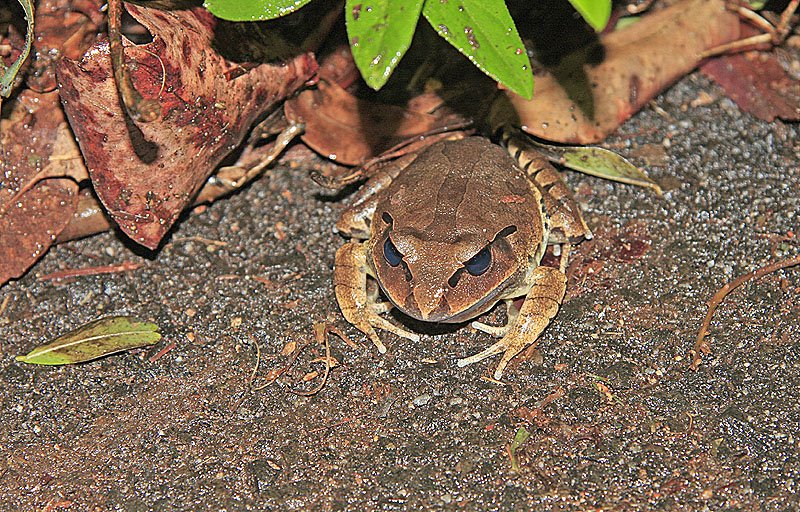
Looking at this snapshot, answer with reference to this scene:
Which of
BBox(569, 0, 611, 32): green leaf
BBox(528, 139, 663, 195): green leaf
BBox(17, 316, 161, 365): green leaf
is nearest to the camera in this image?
BBox(569, 0, 611, 32): green leaf

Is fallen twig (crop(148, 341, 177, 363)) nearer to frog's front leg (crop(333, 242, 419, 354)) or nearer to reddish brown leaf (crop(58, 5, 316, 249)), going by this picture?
reddish brown leaf (crop(58, 5, 316, 249))

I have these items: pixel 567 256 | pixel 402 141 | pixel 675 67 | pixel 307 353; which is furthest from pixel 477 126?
pixel 307 353

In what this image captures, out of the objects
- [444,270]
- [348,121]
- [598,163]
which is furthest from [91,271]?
[598,163]

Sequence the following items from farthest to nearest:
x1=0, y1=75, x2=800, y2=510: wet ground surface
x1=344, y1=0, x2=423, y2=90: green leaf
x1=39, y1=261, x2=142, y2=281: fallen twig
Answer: x1=39, y1=261, x2=142, y2=281: fallen twig < x1=0, y1=75, x2=800, y2=510: wet ground surface < x1=344, y1=0, x2=423, y2=90: green leaf

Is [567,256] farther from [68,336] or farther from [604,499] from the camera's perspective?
[68,336]

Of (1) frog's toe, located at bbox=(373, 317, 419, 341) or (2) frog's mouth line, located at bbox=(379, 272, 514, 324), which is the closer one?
(2) frog's mouth line, located at bbox=(379, 272, 514, 324)

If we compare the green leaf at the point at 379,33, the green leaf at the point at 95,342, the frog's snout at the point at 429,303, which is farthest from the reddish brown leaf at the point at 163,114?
the frog's snout at the point at 429,303

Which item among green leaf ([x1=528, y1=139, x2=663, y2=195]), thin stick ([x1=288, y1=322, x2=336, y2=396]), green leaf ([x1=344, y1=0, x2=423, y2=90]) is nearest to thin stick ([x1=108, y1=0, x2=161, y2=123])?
green leaf ([x1=344, y1=0, x2=423, y2=90])
